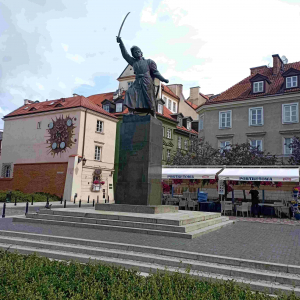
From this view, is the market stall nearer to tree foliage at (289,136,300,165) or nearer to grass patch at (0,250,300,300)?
tree foliage at (289,136,300,165)

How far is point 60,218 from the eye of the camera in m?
11.5

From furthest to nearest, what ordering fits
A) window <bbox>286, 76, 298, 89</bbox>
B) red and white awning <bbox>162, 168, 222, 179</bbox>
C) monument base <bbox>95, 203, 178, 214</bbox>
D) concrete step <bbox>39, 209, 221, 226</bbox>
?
window <bbox>286, 76, 298, 89</bbox> < red and white awning <bbox>162, 168, 222, 179</bbox> < monument base <bbox>95, 203, 178, 214</bbox> < concrete step <bbox>39, 209, 221, 226</bbox>

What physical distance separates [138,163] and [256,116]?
853 inches

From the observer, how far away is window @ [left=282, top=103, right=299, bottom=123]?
2882 centimetres

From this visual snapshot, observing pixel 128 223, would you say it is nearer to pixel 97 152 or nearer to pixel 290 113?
pixel 97 152

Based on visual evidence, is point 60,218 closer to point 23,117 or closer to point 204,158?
point 204,158

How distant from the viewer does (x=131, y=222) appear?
10.1 meters

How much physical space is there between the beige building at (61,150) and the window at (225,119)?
37.6ft

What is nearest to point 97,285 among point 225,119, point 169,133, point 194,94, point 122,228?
point 122,228

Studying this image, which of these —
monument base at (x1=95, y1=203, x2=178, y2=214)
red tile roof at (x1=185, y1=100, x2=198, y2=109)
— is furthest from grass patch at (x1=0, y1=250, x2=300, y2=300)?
red tile roof at (x1=185, y1=100, x2=198, y2=109)

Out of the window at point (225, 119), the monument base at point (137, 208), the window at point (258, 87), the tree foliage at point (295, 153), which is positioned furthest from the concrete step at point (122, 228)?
the window at point (258, 87)

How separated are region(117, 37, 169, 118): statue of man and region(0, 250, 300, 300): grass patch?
336 inches

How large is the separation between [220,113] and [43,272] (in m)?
Answer: 29.6

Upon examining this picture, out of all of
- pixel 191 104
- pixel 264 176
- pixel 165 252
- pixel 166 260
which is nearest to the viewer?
pixel 166 260
